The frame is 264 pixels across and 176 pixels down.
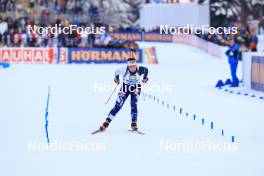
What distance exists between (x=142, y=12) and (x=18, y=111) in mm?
56538

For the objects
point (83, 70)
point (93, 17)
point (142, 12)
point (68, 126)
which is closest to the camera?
point (68, 126)

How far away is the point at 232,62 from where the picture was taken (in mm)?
25875

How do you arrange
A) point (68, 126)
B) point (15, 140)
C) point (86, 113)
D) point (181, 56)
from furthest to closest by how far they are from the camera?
point (181, 56)
point (86, 113)
point (68, 126)
point (15, 140)

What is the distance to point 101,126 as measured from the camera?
14.8m

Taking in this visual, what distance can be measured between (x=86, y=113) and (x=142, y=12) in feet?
186

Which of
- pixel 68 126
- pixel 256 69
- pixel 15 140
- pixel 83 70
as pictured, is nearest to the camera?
pixel 15 140

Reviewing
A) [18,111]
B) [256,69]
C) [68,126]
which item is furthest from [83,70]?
[68,126]

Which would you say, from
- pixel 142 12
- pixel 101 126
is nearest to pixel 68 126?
pixel 101 126

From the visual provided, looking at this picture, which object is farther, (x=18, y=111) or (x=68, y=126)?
(x=18, y=111)

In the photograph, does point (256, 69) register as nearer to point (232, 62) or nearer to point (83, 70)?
point (232, 62)

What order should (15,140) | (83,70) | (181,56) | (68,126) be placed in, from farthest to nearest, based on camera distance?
(181,56) → (83,70) → (68,126) → (15,140)

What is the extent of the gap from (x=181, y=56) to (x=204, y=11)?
64.1ft

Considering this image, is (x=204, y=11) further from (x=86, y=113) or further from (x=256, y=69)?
(x=86, y=113)

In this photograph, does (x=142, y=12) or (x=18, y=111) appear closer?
(x=18, y=111)
